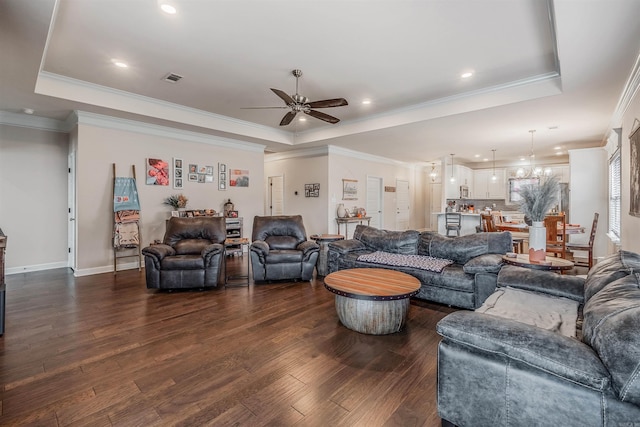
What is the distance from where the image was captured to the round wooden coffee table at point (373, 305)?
105 inches

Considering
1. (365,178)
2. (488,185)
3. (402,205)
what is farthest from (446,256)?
(488,185)

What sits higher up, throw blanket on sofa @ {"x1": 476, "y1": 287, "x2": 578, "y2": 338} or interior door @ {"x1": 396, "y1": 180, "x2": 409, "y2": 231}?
interior door @ {"x1": 396, "y1": 180, "x2": 409, "y2": 231}

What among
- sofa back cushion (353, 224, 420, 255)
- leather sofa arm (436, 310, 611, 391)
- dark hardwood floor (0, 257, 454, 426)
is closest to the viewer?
leather sofa arm (436, 310, 611, 391)

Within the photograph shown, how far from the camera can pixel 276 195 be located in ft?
29.8

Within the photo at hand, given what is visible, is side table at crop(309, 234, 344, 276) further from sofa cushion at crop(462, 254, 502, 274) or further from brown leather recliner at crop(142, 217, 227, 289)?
sofa cushion at crop(462, 254, 502, 274)

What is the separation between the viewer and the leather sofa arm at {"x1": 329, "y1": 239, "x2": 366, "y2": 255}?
4484 millimetres

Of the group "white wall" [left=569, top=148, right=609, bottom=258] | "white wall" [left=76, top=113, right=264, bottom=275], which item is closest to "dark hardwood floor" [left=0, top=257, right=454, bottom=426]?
"white wall" [left=76, top=113, right=264, bottom=275]

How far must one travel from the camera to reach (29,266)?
17.3 feet

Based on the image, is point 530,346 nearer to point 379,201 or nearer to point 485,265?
point 485,265

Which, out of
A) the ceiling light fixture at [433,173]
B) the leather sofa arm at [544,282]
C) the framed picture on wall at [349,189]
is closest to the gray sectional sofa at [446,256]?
the leather sofa arm at [544,282]

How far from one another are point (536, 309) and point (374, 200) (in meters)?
7.32

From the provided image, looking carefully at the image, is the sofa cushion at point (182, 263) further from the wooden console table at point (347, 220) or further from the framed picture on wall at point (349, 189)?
the framed picture on wall at point (349, 189)

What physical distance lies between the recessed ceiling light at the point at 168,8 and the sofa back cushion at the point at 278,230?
3.10 meters

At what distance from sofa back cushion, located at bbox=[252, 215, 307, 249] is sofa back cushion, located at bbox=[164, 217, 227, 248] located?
0.57 meters
